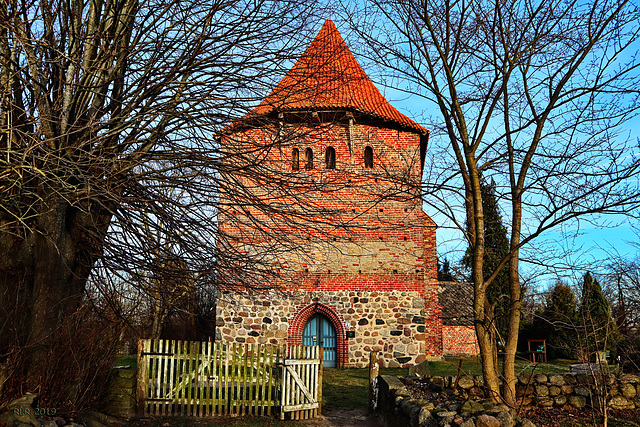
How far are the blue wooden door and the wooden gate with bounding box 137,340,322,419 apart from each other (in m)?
6.53

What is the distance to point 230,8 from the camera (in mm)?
5914

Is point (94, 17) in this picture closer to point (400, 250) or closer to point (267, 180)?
point (267, 180)

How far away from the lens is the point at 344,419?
8875mm

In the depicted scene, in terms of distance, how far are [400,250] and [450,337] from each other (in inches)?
457

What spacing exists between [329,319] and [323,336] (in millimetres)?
610

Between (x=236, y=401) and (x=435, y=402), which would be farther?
(x=236, y=401)

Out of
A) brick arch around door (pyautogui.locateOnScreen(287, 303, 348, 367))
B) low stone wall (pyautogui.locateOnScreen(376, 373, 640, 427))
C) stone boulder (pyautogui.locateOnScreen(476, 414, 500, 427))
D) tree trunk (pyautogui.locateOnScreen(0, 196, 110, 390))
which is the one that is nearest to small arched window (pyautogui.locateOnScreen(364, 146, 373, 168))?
brick arch around door (pyautogui.locateOnScreen(287, 303, 348, 367))

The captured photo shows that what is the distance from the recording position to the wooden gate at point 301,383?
866cm

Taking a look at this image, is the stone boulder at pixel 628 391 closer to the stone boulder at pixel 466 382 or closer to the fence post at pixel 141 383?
the stone boulder at pixel 466 382

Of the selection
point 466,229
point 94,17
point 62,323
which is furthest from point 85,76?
point 466,229

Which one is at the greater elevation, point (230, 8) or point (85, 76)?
point (230, 8)

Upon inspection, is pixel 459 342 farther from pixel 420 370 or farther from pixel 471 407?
pixel 471 407

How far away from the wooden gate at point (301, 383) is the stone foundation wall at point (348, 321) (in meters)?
6.08

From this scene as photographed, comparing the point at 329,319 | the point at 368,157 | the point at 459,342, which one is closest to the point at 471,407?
the point at 329,319
